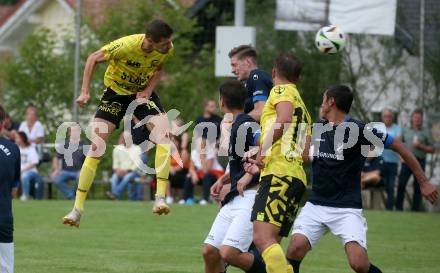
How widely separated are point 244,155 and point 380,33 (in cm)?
1565

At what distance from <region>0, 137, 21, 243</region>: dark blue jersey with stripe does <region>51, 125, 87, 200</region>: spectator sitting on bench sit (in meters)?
12.9

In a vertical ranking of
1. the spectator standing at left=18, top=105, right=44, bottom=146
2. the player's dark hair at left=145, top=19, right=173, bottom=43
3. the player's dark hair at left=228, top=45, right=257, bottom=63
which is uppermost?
the player's dark hair at left=145, top=19, right=173, bottom=43

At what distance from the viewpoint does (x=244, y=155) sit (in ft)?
32.8

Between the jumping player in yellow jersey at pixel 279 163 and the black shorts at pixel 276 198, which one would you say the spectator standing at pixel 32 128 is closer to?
the jumping player in yellow jersey at pixel 279 163

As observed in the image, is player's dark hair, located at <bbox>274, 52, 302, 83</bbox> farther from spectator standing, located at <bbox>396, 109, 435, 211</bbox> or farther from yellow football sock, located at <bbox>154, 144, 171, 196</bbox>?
spectator standing, located at <bbox>396, 109, 435, 211</bbox>

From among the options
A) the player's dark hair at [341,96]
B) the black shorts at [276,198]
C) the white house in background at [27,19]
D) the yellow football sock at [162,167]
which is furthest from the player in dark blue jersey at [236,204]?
the white house in background at [27,19]

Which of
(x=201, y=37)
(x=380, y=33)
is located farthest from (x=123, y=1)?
(x=380, y=33)

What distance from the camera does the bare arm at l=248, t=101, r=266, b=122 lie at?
10.8 m

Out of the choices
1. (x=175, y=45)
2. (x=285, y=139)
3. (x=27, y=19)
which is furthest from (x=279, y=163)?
(x=27, y=19)

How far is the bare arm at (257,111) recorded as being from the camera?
423 inches

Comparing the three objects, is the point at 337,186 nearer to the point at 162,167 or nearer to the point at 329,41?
the point at 162,167

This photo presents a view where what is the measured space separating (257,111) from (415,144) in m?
12.3

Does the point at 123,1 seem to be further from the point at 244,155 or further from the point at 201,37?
the point at 244,155

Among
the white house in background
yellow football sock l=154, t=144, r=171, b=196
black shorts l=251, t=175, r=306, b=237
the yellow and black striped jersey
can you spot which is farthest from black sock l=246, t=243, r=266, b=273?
the white house in background
